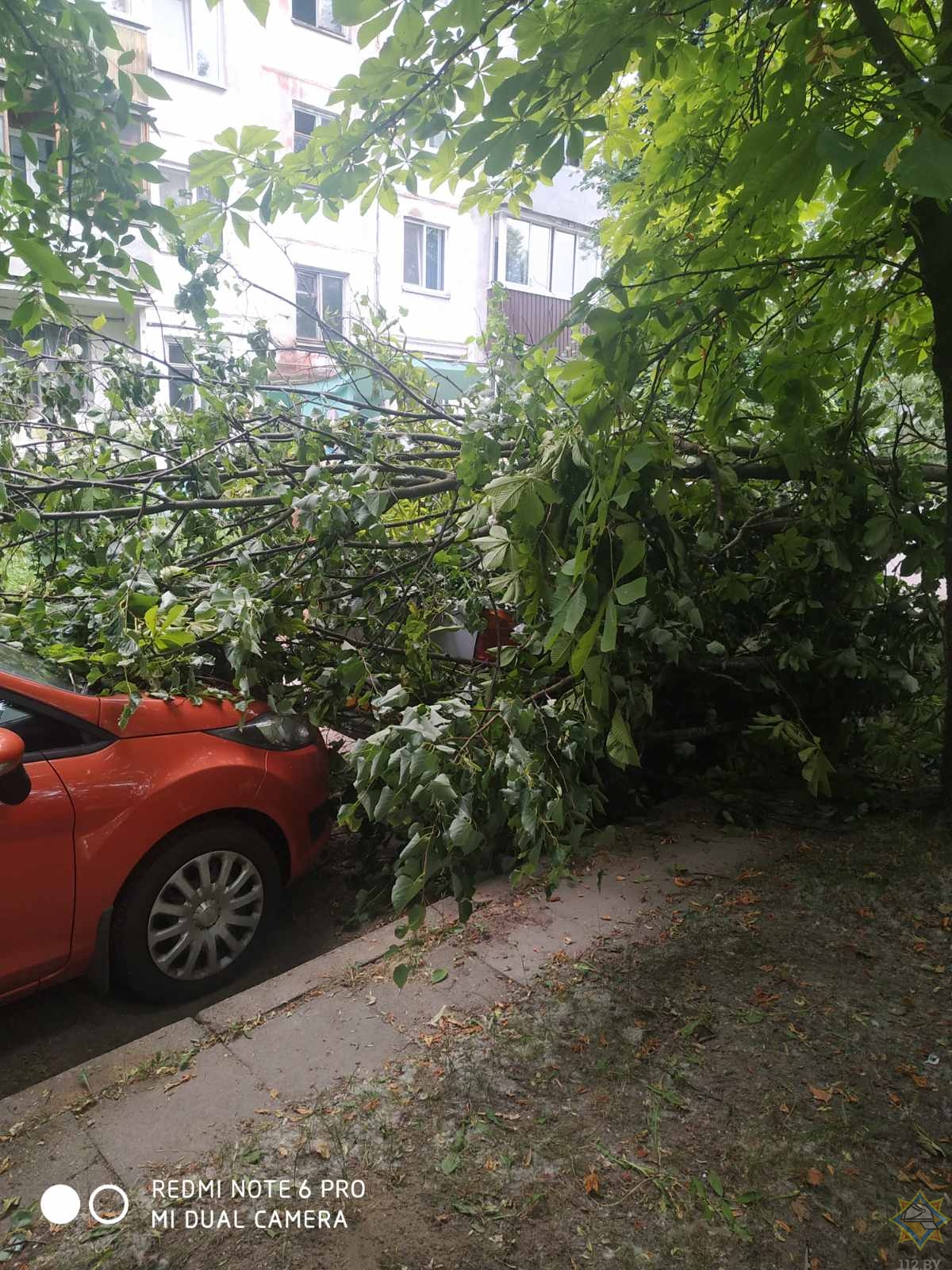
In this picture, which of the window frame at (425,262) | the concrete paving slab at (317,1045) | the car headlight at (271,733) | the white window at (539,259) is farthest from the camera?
the white window at (539,259)

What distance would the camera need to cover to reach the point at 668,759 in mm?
4484

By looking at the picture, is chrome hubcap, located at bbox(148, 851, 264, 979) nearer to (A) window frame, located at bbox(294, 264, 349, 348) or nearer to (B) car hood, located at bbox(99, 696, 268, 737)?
(B) car hood, located at bbox(99, 696, 268, 737)

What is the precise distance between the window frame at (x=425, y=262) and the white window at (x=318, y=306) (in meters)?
3.52

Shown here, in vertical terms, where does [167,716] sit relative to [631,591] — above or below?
below

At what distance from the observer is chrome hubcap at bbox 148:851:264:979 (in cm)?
314

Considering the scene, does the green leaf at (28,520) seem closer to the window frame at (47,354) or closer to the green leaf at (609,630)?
the window frame at (47,354)

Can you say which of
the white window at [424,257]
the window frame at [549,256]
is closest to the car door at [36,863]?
the white window at [424,257]

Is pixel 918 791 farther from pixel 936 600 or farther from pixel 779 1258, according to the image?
pixel 779 1258

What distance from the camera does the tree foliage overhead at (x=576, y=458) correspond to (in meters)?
2.15

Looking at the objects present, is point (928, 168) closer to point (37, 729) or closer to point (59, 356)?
point (37, 729)

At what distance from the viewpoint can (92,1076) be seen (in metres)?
2.53

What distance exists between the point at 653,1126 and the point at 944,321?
2.99 meters

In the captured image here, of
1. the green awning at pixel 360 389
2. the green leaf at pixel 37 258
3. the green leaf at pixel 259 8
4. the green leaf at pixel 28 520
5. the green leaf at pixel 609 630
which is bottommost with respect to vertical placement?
the green leaf at pixel 609 630

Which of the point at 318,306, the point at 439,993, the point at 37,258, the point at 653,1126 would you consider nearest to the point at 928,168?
the point at 37,258
